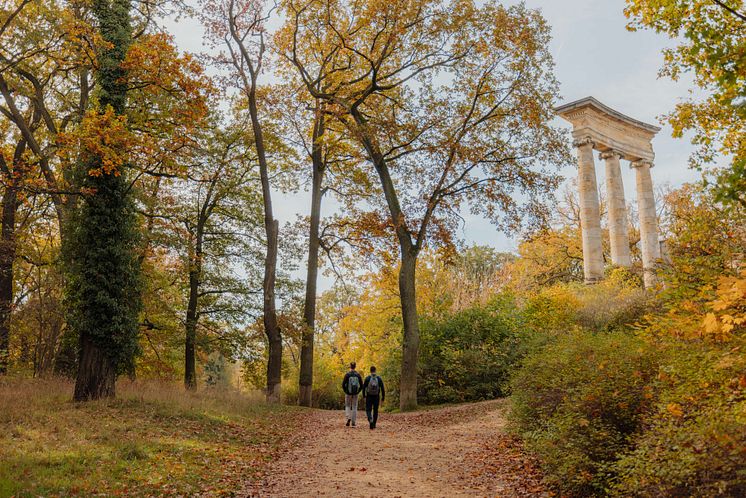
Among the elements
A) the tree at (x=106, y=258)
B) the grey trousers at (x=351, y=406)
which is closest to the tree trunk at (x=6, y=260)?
the tree at (x=106, y=258)

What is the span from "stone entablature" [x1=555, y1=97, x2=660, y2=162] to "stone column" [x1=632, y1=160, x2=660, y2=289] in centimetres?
77

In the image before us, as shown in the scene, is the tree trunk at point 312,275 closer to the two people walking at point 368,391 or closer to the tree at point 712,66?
the two people walking at point 368,391

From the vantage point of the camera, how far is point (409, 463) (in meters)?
10.1

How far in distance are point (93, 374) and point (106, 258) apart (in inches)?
114

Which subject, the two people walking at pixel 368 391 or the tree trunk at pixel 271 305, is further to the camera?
the tree trunk at pixel 271 305

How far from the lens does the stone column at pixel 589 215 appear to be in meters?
32.4

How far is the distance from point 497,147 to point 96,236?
13.0 meters

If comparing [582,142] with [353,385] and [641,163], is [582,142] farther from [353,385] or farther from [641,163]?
[353,385]

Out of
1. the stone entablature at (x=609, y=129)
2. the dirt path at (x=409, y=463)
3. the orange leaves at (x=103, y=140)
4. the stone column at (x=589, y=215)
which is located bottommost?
the dirt path at (x=409, y=463)

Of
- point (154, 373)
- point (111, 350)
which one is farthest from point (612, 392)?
point (154, 373)

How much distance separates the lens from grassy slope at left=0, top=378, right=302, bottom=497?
7.70m

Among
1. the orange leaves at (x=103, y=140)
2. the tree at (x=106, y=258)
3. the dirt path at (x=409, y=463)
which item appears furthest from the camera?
the tree at (x=106, y=258)

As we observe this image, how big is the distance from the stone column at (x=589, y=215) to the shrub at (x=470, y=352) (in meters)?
12.5

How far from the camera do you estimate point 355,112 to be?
20.2m
